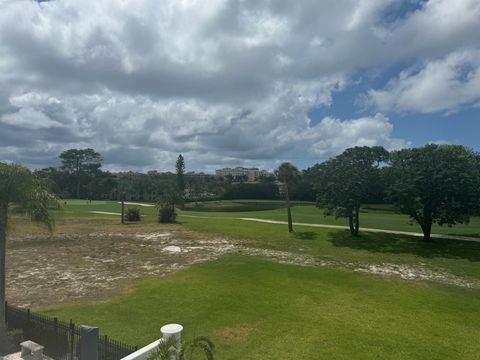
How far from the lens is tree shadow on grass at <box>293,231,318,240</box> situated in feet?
120

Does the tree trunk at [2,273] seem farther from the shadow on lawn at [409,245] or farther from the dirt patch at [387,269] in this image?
the shadow on lawn at [409,245]

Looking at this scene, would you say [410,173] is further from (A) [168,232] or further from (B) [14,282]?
(B) [14,282]

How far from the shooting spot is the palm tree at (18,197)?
11.5 meters

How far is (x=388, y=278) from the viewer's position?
21.8m

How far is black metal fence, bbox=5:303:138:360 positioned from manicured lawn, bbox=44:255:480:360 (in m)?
2.18

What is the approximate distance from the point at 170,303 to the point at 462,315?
45.0 ft

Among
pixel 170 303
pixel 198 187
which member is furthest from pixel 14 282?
pixel 198 187

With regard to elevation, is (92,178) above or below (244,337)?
above

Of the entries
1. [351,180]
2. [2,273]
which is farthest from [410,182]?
[2,273]

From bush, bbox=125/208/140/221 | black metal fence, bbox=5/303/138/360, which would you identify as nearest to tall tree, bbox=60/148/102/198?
bush, bbox=125/208/140/221

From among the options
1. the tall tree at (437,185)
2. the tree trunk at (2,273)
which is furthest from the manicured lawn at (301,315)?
the tall tree at (437,185)

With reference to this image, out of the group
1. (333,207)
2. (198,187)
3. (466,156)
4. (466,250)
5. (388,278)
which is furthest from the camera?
(198,187)

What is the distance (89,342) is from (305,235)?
31.0 m

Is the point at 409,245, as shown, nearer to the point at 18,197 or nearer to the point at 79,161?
the point at 18,197
